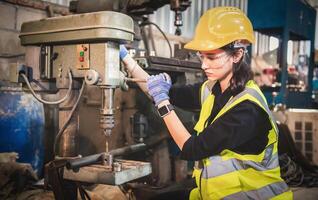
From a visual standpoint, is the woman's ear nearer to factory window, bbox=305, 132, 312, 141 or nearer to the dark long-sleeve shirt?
the dark long-sleeve shirt

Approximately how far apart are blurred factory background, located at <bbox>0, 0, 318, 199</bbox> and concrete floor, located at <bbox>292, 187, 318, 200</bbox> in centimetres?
2

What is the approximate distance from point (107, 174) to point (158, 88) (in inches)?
17.3

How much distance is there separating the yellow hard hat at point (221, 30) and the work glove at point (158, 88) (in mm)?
181

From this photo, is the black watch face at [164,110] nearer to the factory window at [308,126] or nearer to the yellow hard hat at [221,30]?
the yellow hard hat at [221,30]

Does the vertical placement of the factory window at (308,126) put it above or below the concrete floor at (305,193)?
above

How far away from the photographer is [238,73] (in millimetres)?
1375

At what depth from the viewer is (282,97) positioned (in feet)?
14.0

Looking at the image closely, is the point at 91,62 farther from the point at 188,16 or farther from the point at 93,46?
the point at 188,16

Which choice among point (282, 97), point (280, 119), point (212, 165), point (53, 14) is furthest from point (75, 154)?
point (282, 97)

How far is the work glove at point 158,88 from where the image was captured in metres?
1.38

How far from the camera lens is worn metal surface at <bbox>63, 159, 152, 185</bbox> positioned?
1103mm

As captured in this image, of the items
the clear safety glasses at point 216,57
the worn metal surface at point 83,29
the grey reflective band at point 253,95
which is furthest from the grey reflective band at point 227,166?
the worn metal surface at point 83,29

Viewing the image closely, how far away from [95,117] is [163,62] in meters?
0.61

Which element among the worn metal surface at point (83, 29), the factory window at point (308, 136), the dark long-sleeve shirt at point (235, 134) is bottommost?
the factory window at point (308, 136)
